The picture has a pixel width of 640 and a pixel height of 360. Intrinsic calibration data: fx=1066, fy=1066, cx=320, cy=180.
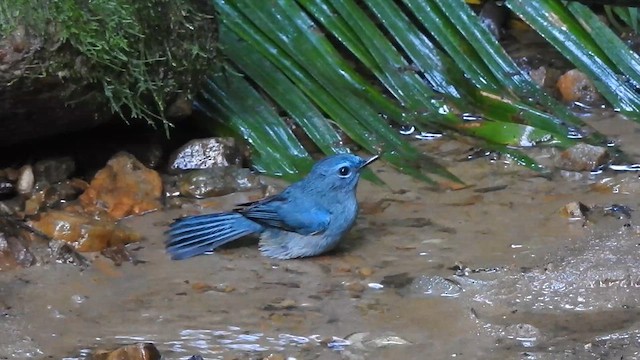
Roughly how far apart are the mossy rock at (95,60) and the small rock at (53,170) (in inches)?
5.9

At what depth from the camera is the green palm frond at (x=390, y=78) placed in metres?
4.74

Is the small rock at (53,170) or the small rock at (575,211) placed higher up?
the small rock at (53,170)

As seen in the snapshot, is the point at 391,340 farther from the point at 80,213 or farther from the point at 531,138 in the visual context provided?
the point at 531,138

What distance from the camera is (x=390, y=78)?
16.8 ft

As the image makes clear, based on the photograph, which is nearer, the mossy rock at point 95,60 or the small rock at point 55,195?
the mossy rock at point 95,60

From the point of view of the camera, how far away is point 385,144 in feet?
15.4

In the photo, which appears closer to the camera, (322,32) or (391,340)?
(391,340)

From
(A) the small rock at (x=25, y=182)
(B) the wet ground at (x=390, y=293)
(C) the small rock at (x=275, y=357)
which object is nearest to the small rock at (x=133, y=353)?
(B) the wet ground at (x=390, y=293)

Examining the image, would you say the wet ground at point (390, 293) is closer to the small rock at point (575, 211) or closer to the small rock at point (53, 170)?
the small rock at point (575, 211)

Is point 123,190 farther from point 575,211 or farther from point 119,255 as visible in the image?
point 575,211

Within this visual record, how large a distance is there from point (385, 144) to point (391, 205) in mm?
459

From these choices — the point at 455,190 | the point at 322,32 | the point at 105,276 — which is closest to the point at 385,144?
the point at 455,190

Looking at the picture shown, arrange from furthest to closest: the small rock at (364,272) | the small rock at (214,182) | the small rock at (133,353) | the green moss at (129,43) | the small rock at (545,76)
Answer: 1. the small rock at (545,76)
2. the small rock at (214,182)
3. the green moss at (129,43)
4. the small rock at (364,272)
5. the small rock at (133,353)

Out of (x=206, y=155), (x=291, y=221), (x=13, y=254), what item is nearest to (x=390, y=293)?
(x=291, y=221)
